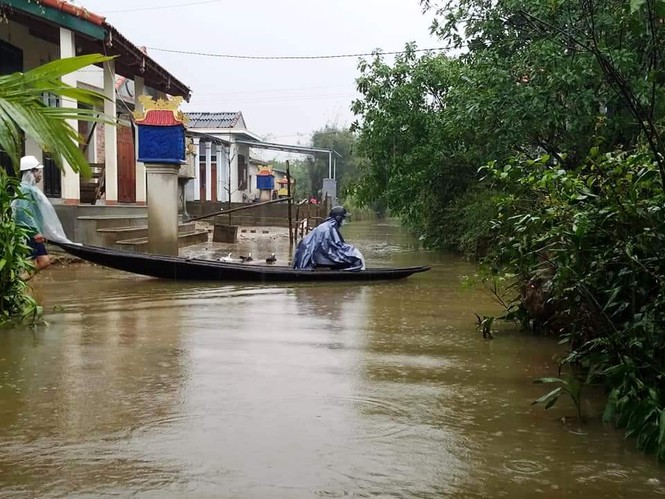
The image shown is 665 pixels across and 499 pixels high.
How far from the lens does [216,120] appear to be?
128 feet

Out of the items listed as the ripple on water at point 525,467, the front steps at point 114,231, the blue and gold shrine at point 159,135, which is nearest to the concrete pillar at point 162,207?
the blue and gold shrine at point 159,135

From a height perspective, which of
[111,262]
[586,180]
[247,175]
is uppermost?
[247,175]

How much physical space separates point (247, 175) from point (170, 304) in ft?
112

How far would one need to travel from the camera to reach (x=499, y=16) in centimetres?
1205

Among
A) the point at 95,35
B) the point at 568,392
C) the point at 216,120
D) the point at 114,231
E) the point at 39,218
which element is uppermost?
the point at 216,120

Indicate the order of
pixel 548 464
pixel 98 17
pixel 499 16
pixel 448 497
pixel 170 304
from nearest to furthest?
pixel 448 497 → pixel 548 464 → pixel 170 304 → pixel 499 16 → pixel 98 17

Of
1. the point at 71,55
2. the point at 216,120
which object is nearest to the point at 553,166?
the point at 71,55

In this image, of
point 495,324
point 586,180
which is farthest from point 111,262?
point 586,180

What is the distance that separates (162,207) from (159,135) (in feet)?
4.29

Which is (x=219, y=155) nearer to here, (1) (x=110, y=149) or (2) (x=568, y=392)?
(1) (x=110, y=149)

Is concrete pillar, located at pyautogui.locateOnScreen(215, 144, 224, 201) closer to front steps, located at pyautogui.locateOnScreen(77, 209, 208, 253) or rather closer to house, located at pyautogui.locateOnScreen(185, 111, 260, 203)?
house, located at pyautogui.locateOnScreen(185, 111, 260, 203)

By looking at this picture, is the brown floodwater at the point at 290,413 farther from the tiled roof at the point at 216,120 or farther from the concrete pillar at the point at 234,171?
the tiled roof at the point at 216,120

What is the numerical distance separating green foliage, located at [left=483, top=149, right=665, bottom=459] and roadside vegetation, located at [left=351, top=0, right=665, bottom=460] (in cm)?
1

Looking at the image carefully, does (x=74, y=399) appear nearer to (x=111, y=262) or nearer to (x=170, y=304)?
(x=170, y=304)
